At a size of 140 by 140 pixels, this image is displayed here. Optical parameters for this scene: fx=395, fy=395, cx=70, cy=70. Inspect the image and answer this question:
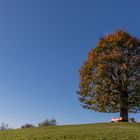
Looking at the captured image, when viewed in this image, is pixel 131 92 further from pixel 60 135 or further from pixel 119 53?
pixel 60 135

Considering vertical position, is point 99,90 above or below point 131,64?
below

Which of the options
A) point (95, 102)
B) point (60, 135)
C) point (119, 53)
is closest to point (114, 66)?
point (119, 53)

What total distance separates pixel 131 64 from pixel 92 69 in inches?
258

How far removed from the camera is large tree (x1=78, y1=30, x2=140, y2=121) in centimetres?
6216

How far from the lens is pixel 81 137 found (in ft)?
111

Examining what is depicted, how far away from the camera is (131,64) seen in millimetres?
63750

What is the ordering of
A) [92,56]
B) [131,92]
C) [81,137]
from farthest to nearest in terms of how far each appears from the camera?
[92,56]
[131,92]
[81,137]

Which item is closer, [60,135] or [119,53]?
[60,135]

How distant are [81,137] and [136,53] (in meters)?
34.4

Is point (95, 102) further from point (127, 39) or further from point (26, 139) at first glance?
point (26, 139)

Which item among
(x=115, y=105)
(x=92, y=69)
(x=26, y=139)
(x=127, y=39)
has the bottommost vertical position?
(x=26, y=139)

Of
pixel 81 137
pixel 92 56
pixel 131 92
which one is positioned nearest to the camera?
pixel 81 137

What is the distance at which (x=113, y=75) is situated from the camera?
209 feet

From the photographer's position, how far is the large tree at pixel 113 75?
204ft
